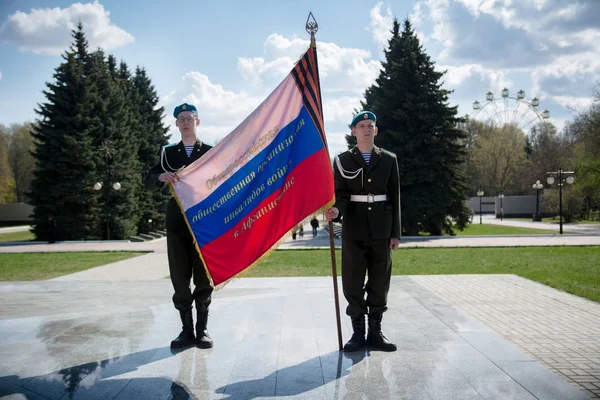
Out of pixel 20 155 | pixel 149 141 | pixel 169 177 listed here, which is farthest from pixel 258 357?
pixel 20 155

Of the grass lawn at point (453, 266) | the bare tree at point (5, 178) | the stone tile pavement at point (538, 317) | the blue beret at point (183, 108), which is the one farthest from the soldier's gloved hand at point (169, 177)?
the bare tree at point (5, 178)

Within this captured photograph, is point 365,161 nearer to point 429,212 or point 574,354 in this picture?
point 574,354

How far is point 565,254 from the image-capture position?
53.9 feet

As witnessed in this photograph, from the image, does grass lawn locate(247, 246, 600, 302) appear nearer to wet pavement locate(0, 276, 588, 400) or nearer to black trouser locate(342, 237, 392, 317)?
wet pavement locate(0, 276, 588, 400)

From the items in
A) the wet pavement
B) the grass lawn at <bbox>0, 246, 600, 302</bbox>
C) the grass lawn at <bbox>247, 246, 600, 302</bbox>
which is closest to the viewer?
the wet pavement

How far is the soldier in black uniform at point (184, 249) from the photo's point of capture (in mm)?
5066

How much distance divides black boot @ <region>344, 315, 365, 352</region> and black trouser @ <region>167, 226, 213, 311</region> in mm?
1503

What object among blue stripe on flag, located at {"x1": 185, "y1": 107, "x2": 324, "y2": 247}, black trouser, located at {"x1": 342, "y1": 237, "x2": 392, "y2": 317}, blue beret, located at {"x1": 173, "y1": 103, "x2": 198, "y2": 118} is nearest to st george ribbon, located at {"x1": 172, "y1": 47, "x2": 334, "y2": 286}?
blue stripe on flag, located at {"x1": 185, "y1": 107, "x2": 324, "y2": 247}

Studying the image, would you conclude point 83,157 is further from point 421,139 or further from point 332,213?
point 332,213

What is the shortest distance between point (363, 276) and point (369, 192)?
2.74 feet

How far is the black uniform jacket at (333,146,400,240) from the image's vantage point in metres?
4.96

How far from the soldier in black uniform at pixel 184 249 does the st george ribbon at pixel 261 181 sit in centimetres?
38

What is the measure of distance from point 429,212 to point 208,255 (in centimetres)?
2599

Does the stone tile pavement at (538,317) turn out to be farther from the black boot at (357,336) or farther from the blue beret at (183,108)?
the blue beret at (183,108)
